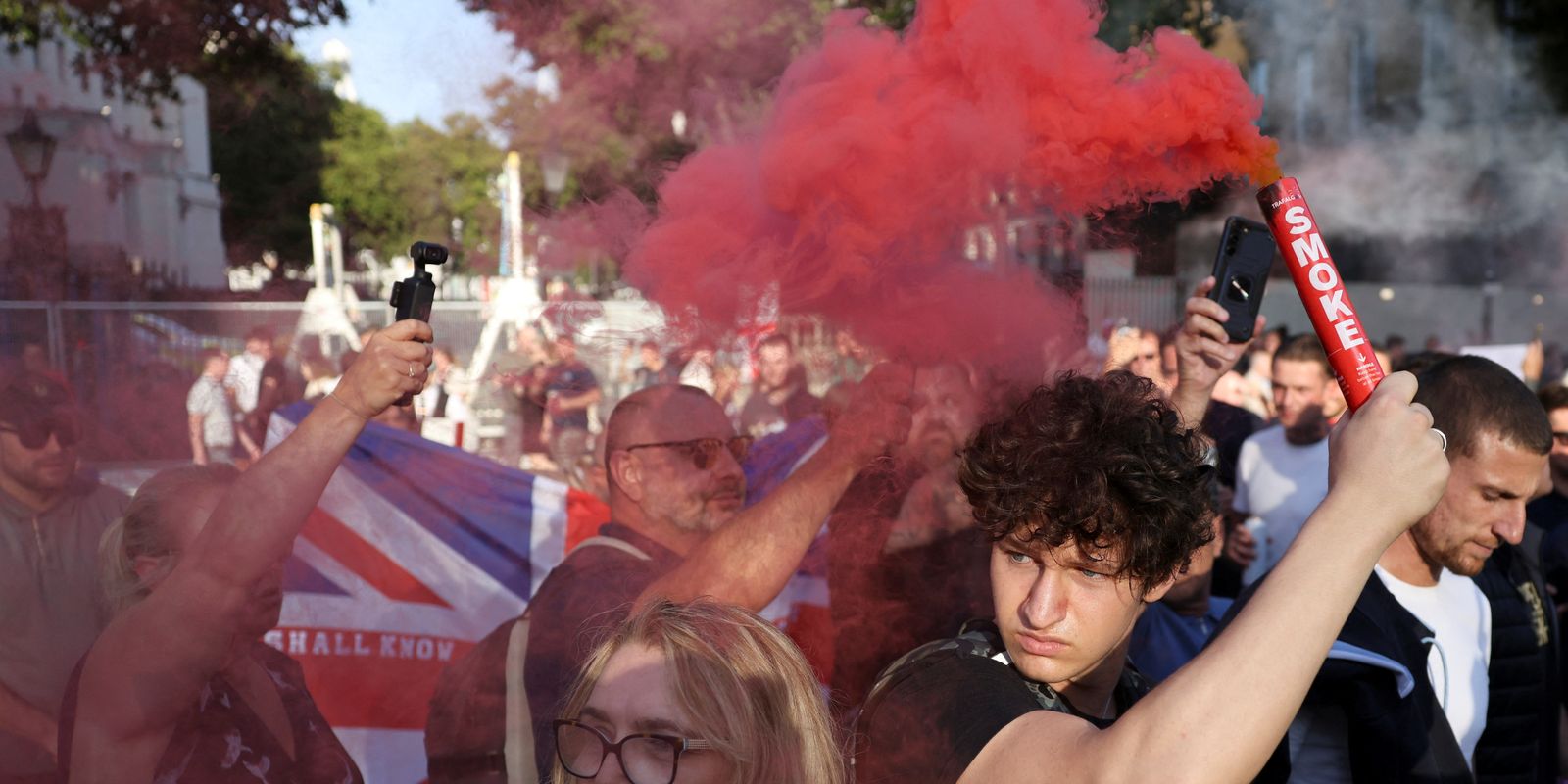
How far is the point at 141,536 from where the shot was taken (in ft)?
→ 6.81

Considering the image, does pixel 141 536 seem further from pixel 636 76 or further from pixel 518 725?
pixel 636 76

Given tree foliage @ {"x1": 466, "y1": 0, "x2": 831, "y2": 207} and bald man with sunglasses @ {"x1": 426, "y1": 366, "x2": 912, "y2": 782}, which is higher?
tree foliage @ {"x1": 466, "y1": 0, "x2": 831, "y2": 207}

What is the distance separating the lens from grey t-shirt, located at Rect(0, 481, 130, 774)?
7.68 ft

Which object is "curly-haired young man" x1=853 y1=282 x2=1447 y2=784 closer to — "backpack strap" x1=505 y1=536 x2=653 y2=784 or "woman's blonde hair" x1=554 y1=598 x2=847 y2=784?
"woman's blonde hair" x1=554 y1=598 x2=847 y2=784

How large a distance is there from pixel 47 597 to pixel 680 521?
1.42 m

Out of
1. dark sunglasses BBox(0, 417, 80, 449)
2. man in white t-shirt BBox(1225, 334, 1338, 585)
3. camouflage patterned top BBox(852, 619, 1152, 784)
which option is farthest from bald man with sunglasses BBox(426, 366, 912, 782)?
man in white t-shirt BBox(1225, 334, 1338, 585)

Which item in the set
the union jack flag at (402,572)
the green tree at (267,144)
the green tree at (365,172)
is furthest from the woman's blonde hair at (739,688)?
the green tree at (365,172)

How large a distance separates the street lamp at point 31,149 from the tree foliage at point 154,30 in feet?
0.78

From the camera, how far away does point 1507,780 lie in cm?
246

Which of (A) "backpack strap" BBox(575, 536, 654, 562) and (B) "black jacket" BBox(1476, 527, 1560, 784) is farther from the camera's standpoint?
(A) "backpack strap" BBox(575, 536, 654, 562)

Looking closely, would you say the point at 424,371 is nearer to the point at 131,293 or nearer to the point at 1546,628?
the point at 1546,628

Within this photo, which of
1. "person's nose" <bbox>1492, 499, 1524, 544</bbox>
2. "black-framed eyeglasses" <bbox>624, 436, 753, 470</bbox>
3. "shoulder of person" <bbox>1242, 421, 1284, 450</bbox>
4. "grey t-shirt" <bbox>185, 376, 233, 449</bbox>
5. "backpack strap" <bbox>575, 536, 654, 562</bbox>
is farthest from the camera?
"shoulder of person" <bbox>1242, 421, 1284, 450</bbox>

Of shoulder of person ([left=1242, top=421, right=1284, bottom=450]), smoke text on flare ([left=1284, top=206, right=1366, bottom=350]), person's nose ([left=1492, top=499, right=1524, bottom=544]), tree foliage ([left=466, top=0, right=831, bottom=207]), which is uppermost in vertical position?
tree foliage ([left=466, top=0, right=831, bottom=207])

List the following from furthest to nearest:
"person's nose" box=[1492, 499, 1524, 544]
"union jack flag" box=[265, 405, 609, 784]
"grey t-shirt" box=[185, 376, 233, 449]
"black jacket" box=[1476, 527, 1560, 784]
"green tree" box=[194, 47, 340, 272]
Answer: "grey t-shirt" box=[185, 376, 233, 449] < "union jack flag" box=[265, 405, 609, 784] < "green tree" box=[194, 47, 340, 272] < "black jacket" box=[1476, 527, 1560, 784] < "person's nose" box=[1492, 499, 1524, 544]
